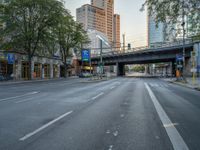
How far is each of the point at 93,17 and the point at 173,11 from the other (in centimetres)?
11597

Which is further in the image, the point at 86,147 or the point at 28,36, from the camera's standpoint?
the point at 28,36

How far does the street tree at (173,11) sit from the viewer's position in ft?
42.6

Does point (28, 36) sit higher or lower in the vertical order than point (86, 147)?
higher

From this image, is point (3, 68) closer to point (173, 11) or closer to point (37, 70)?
point (37, 70)

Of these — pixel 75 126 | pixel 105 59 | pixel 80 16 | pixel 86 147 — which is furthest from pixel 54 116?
pixel 80 16

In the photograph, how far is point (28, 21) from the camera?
37.4 meters

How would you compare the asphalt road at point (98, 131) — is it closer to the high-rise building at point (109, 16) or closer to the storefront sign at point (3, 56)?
the storefront sign at point (3, 56)

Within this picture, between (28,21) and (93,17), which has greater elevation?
(93,17)

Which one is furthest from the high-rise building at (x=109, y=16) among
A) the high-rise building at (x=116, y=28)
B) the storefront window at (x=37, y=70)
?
the storefront window at (x=37, y=70)

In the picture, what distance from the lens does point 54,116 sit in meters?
7.13

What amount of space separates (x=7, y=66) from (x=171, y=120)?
37.5 meters

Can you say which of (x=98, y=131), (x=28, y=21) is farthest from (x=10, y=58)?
(x=98, y=131)

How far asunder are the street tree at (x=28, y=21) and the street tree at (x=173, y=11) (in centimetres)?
2579

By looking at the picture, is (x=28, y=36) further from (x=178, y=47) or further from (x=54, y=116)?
(x=178, y=47)
